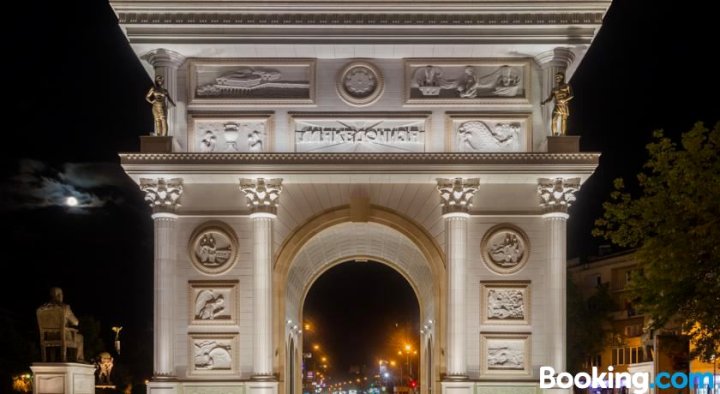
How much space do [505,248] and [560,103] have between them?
527cm

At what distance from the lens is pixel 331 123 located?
3659cm

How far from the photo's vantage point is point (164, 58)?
119ft

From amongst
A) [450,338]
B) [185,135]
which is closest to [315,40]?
[185,135]

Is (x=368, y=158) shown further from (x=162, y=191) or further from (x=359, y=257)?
(x=359, y=257)

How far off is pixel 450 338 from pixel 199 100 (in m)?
11.7

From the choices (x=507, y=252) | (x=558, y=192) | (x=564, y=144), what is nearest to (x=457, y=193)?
(x=507, y=252)

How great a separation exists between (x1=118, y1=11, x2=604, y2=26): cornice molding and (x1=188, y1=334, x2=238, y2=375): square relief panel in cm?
1059

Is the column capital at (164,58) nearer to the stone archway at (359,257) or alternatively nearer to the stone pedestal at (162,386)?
the stone archway at (359,257)

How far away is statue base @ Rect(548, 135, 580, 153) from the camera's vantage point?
35.6m

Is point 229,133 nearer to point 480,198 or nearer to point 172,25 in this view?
point 172,25

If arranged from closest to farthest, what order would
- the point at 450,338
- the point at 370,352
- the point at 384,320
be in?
the point at 450,338, the point at 384,320, the point at 370,352

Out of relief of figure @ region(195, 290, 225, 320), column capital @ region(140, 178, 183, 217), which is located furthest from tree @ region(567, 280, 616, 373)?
column capital @ region(140, 178, 183, 217)

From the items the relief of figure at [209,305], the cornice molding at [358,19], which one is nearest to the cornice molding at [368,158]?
the cornice molding at [358,19]

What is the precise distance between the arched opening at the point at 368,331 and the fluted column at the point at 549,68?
56.2 metres
